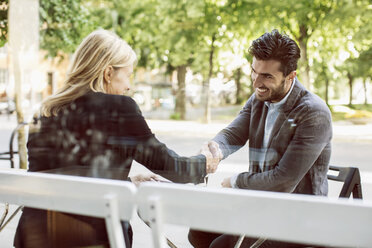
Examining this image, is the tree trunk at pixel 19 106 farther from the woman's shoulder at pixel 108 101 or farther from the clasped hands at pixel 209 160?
the woman's shoulder at pixel 108 101

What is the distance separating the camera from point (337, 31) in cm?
276

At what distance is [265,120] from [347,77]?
0.91m

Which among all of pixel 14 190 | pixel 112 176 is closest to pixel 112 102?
pixel 112 176

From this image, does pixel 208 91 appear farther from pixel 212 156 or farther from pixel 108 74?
pixel 108 74

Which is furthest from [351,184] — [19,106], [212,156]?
[19,106]

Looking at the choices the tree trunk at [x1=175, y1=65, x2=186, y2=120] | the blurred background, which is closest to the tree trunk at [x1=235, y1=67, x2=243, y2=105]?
the blurred background

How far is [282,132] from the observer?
204 cm

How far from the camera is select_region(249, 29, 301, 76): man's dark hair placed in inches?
80.1

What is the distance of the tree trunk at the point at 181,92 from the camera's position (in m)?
3.57

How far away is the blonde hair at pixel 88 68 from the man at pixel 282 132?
0.66 meters

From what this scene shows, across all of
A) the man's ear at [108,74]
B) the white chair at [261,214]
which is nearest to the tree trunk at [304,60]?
the man's ear at [108,74]

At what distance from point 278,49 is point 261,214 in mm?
1066

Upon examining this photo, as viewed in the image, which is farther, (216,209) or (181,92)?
(181,92)

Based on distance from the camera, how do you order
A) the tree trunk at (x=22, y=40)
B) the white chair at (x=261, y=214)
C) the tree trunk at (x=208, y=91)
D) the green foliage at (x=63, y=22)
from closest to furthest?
the white chair at (x=261, y=214), the tree trunk at (x=208, y=91), the tree trunk at (x=22, y=40), the green foliage at (x=63, y=22)
